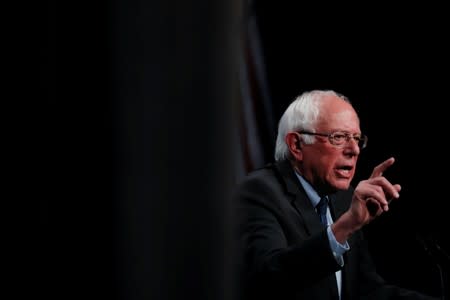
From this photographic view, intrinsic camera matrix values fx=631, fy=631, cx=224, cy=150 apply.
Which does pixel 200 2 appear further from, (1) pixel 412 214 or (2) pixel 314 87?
(2) pixel 314 87

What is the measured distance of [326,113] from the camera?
206cm

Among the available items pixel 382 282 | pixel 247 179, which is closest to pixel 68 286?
pixel 247 179

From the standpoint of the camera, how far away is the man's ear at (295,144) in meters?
2.14

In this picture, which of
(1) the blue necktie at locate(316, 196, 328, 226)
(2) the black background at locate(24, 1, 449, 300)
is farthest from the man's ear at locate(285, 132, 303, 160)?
(2) the black background at locate(24, 1, 449, 300)

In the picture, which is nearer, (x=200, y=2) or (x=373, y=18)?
(x=200, y=2)

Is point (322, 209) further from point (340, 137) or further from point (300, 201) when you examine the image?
point (340, 137)

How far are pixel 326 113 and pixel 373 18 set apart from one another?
32.2 inches

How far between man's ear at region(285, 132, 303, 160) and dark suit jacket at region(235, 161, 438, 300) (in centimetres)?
5

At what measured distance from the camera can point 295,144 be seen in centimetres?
215

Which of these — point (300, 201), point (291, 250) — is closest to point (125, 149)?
point (291, 250)

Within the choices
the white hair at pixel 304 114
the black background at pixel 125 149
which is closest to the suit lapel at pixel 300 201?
the white hair at pixel 304 114

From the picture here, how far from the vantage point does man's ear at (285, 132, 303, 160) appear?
2.14 m

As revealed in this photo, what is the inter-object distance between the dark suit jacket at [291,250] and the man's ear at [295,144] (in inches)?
2.0

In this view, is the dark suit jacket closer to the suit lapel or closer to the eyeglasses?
the suit lapel
